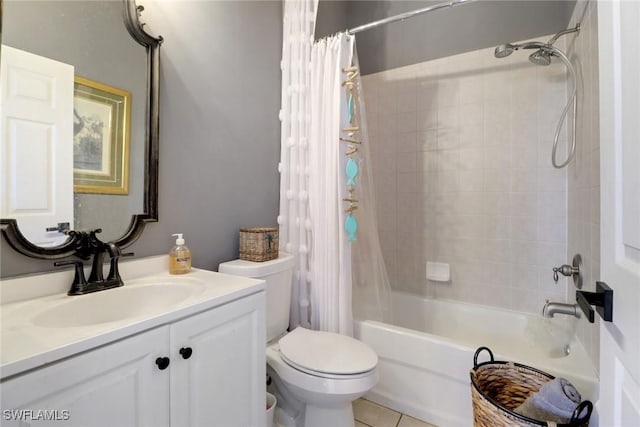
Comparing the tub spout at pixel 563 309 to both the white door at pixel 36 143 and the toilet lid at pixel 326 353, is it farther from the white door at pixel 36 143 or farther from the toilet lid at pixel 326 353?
the white door at pixel 36 143

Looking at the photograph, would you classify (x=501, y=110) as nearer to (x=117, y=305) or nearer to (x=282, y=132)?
(x=282, y=132)

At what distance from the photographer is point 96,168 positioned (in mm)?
1114

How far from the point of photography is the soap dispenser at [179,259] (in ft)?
4.14

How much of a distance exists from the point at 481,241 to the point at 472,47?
4.70ft

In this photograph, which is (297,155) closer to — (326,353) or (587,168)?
(326,353)

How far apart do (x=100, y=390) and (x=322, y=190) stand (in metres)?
1.25

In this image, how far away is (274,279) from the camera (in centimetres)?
150

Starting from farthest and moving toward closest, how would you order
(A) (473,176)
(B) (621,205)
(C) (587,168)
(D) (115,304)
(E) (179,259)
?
(A) (473,176), (C) (587,168), (E) (179,259), (D) (115,304), (B) (621,205)

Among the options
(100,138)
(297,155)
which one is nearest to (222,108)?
(297,155)

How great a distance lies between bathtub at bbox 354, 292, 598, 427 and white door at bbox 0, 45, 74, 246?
1.53 metres

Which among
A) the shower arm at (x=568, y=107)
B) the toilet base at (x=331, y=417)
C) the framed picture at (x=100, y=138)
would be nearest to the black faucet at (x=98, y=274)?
the framed picture at (x=100, y=138)

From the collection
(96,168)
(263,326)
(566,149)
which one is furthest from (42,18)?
(566,149)

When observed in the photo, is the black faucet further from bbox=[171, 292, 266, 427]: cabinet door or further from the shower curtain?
the shower curtain

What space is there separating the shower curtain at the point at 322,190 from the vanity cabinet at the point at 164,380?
0.62 m
